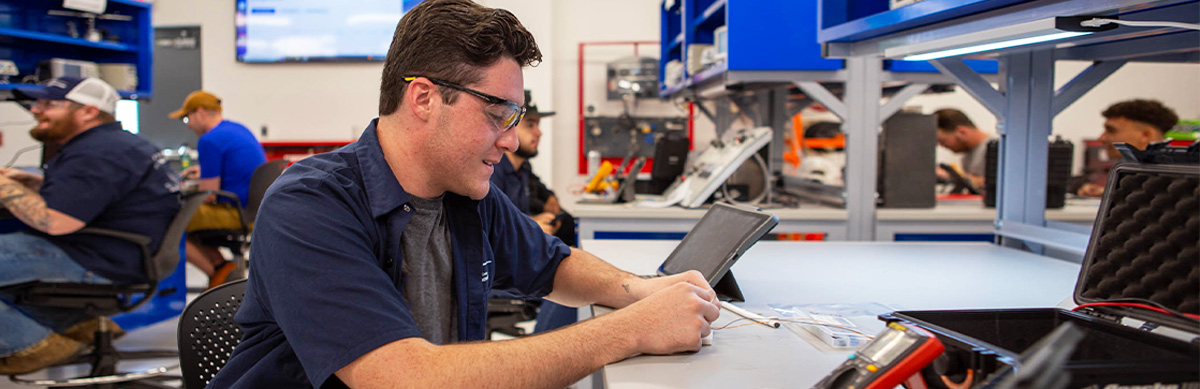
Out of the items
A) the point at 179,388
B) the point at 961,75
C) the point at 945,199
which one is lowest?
the point at 179,388

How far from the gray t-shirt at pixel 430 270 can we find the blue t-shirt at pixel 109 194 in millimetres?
2022

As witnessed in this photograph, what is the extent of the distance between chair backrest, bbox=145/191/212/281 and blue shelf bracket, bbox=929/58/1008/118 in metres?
2.67

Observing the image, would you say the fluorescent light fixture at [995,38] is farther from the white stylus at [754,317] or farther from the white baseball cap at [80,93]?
the white baseball cap at [80,93]

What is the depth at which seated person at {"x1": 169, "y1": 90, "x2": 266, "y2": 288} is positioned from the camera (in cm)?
394

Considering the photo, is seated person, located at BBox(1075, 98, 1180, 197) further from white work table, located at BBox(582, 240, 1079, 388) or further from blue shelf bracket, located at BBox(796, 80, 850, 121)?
white work table, located at BBox(582, 240, 1079, 388)

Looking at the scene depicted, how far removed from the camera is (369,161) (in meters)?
1.12

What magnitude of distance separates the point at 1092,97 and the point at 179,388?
750 centimetres

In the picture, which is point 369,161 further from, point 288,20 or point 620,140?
point 288,20

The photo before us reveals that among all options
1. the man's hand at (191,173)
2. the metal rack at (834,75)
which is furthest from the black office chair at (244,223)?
the metal rack at (834,75)

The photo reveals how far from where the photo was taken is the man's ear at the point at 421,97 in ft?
3.60

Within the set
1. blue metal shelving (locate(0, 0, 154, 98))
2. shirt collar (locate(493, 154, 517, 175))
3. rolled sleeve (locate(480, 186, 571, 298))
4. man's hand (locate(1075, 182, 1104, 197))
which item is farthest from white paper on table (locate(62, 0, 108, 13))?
man's hand (locate(1075, 182, 1104, 197))

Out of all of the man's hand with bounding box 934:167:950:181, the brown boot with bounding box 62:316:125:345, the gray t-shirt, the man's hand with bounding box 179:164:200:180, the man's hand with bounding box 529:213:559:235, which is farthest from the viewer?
the man's hand with bounding box 179:164:200:180

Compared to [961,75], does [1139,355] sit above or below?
below

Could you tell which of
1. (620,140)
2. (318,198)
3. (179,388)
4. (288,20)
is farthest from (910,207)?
(288,20)
